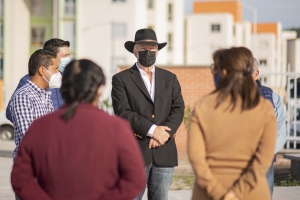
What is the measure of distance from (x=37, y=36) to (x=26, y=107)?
5888cm

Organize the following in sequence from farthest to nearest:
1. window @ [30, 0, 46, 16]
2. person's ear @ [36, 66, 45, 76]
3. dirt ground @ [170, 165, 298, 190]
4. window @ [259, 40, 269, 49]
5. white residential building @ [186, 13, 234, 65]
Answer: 1. window @ [259, 40, 269, 49]
2. white residential building @ [186, 13, 234, 65]
3. window @ [30, 0, 46, 16]
4. dirt ground @ [170, 165, 298, 190]
5. person's ear @ [36, 66, 45, 76]

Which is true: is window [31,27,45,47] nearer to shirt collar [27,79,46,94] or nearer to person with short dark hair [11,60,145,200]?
shirt collar [27,79,46,94]

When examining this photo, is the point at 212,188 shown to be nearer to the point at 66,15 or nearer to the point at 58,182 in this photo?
the point at 58,182

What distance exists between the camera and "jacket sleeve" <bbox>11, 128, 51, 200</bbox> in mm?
3893

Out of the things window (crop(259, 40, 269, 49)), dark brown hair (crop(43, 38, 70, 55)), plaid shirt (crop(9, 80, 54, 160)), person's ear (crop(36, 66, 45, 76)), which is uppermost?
window (crop(259, 40, 269, 49))

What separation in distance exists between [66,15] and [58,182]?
60179mm

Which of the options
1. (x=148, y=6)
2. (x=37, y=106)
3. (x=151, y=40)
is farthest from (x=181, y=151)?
(x=148, y=6)

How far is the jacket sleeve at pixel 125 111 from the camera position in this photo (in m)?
6.42

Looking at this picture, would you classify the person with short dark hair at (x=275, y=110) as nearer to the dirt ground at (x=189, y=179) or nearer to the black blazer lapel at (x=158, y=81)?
the black blazer lapel at (x=158, y=81)

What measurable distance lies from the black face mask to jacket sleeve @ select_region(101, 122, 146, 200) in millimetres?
2917

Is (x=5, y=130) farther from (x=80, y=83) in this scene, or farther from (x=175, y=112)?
(x=80, y=83)

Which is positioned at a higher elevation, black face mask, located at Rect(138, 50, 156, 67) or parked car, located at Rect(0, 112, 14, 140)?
black face mask, located at Rect(138, 50, 156, 67)

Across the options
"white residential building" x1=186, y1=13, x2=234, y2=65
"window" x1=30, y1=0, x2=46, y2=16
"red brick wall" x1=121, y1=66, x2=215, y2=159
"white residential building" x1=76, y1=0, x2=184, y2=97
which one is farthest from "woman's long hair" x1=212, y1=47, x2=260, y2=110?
"white residential building" x1=186, y1=13, x2=234, y2=65

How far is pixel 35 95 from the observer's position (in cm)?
558
